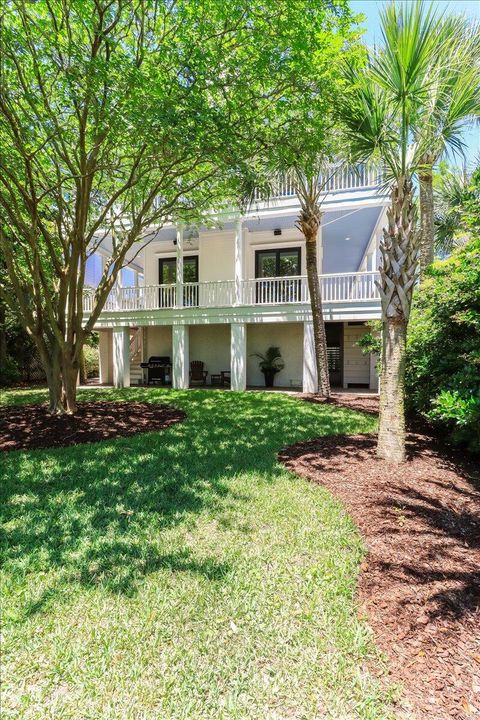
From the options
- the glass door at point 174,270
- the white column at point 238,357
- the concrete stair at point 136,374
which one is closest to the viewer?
the white column at point 238,357

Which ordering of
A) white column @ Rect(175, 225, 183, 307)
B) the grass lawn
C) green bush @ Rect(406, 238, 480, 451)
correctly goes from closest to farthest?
the grass lawn
green bush @ Rect(406, 238, 480, 451)
white column @ Rect(175, 225, 183, 307)

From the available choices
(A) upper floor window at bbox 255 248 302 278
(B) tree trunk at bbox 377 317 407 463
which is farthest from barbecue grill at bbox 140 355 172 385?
(B) tree trunk at bbox 377 317 407 463

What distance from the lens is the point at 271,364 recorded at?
595 inches

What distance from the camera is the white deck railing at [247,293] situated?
1271cm

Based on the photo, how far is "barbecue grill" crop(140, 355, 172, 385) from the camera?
15516 mm

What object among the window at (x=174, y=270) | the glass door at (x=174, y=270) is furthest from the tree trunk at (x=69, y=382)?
the window at (x=174, y=270)

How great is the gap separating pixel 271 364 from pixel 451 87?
35.9ft

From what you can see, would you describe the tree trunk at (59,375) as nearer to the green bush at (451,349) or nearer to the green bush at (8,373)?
the green bush at (451,349)

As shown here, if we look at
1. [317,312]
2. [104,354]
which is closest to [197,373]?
[104,354]

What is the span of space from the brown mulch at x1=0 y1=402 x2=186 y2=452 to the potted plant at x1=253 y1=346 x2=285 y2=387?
20.8 ft

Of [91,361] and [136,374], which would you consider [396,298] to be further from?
[91,361]

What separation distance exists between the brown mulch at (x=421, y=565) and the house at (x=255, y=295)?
812 cm

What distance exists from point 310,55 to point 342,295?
805 cm

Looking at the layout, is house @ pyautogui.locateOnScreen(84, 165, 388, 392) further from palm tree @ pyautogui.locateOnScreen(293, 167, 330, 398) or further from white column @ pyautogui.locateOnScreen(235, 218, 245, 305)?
palm tree @ pyautogui.locateOnScreen(293, 167, 330, 398)
